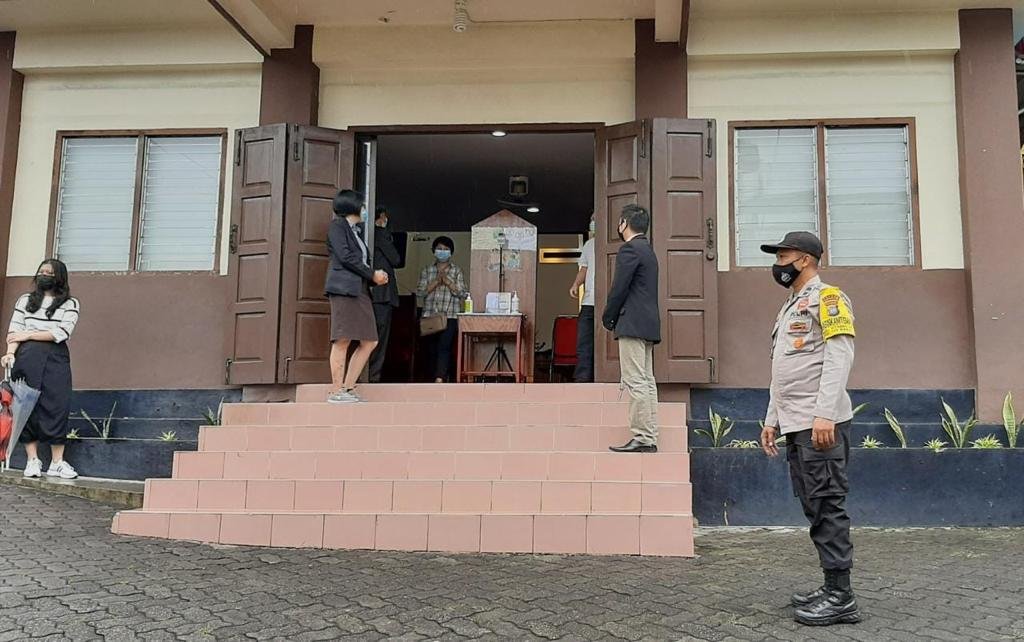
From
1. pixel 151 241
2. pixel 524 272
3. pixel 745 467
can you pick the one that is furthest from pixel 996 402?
pixel 151 241

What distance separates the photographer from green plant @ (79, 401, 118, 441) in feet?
23.3

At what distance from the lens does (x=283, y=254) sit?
7.30 metres

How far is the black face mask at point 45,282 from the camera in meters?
6.43

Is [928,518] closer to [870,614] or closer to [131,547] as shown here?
[870,614]

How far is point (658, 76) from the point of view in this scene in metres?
7.46

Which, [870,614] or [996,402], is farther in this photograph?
[996,402]

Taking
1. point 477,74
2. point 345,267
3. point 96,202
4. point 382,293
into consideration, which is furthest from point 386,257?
point 96,202

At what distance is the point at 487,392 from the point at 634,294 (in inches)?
69.4

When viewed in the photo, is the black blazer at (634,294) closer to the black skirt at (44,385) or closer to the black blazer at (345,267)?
the black blazer at (345,267)

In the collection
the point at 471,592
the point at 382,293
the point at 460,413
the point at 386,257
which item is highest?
the point at 386,257

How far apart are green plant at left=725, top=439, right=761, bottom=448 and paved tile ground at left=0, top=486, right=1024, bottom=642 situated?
1133mm

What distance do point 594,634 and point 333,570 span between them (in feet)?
5.47

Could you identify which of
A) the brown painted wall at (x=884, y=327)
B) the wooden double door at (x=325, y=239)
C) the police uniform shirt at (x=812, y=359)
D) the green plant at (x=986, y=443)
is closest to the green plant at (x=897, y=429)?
the green plant at (x=986, y=443)

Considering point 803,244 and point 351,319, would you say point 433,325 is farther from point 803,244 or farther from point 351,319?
point 803,244
